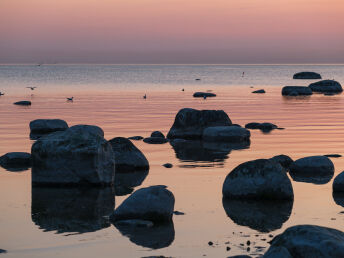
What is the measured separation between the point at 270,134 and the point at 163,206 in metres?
17.3

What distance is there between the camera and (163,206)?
13.3 m

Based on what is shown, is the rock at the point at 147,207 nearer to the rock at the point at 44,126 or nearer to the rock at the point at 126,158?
the rock at the point at 126,158

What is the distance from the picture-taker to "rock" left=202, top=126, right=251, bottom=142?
27064 mm

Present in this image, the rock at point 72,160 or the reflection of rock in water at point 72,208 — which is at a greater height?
the rock at point 72,160

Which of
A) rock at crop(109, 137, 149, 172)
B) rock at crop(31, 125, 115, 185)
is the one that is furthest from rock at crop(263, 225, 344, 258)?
rock at crop(109, 137, 149, 172)

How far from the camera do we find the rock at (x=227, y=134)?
2706 centimetres

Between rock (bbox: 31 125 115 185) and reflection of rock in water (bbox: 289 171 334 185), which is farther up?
rock (bbox: 31 125 115 185)

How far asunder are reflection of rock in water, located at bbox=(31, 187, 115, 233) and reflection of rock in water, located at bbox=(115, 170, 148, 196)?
0.27m

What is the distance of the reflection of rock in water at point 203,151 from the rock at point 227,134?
0.43 meters

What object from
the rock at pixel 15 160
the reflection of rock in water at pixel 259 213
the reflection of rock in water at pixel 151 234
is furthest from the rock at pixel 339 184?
the rock at pixel 15 160

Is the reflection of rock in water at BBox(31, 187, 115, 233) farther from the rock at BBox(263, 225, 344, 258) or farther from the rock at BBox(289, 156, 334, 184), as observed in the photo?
the rock at BBox(289, 156, 334, 184)

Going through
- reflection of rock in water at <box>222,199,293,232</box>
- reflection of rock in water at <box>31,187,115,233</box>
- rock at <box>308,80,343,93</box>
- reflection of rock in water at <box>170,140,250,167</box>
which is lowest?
rock at <box>308,80,343,93</box>

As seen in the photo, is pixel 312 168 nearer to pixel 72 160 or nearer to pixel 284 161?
pixel 284 161

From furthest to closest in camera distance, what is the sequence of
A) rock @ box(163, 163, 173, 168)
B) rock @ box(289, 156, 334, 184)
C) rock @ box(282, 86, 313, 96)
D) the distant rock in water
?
the distant rock in water → rock @ box(282, 86, 313, 96) → rock @ box(163, 163, 173, 168) → rock @ box(289, 156, 334, 184)
